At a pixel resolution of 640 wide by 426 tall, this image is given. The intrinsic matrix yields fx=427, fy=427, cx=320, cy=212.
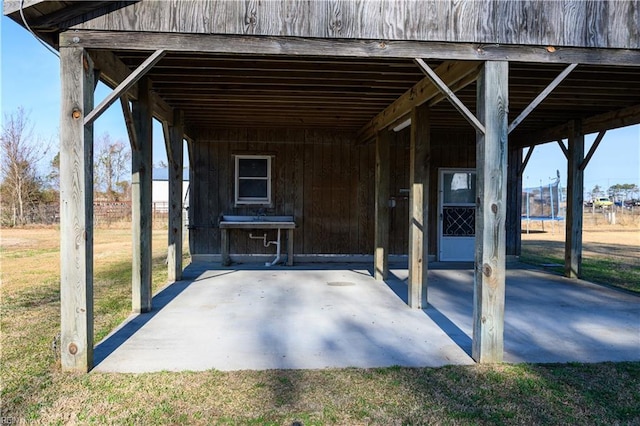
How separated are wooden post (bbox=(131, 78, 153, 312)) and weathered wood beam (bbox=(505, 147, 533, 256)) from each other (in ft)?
22.7

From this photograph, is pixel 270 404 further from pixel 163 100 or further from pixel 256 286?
pixel 163 100

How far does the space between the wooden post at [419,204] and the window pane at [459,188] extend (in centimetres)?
407

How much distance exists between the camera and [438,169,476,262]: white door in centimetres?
843

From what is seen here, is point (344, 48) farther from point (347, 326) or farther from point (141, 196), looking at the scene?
point (141, 196)

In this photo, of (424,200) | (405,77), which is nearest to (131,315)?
(424,200)

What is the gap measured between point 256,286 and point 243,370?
9.62 feet

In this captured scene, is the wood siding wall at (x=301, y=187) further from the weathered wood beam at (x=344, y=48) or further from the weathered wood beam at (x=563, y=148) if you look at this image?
the weathered wood beam at (x=344, y=48)

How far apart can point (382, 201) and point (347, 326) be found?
2.60 metres

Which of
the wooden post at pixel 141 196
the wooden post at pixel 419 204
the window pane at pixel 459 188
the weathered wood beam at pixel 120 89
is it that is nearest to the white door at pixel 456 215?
the window pane at pixel 459 188

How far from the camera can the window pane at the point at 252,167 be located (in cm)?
807

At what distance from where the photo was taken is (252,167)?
8.08m

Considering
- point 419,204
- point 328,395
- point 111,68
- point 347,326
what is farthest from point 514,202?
point 111,68

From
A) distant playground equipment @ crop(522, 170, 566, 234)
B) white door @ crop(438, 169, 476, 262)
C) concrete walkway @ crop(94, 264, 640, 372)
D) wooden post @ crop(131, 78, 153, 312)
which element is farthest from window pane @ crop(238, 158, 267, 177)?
distant playground equipment @ crop(522, 170, 566, 234)

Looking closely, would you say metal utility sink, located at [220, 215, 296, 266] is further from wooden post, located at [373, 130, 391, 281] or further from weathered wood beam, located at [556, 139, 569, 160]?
weathered wood beam, located at [556, 139, 569, 160]
